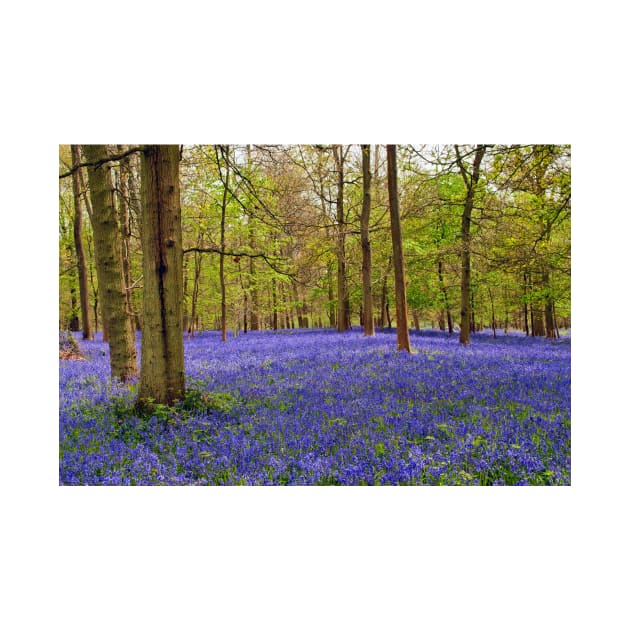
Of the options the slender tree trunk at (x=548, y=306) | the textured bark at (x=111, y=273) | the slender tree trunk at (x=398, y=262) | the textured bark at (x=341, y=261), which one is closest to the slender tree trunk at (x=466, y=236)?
the slender tree trunk at (x=398, y=262)

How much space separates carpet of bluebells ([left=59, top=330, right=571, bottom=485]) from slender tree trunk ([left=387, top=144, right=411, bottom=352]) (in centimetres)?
161

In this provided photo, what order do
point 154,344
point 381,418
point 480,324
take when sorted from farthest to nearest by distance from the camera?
1. point 480,324
2. point 154,344
3. point 381,418

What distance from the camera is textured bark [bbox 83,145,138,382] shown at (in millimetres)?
6055

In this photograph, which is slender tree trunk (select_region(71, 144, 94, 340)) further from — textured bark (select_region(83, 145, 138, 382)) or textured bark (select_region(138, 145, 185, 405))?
textured bark (select_region(138, 145, 185, 405))

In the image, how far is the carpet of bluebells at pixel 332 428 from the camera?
3447 mm

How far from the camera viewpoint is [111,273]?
6160 millimetres

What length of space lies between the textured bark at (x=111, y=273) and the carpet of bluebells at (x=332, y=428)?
46 centimetres

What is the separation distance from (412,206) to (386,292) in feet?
11.7

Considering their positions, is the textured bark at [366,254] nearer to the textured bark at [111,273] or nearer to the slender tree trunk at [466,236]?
the slender tree trunk at [466,236]
